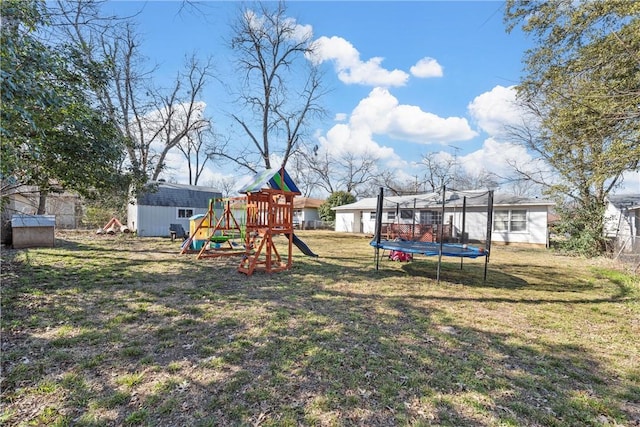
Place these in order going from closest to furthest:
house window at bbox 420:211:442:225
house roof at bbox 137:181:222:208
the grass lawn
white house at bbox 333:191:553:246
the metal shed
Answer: the grass lawn → the metal shed → white house at bbox 333:191:553:246 → house roof at bbox 137:181:222:208 → house window at bbox 420:211:442:225

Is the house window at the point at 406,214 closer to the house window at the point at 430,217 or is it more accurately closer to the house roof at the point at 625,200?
the house window at the point at 430,217

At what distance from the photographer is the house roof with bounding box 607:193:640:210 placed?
16.6 metres

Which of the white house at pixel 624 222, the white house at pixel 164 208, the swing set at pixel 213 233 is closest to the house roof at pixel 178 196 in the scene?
the white house at pixel 164 208

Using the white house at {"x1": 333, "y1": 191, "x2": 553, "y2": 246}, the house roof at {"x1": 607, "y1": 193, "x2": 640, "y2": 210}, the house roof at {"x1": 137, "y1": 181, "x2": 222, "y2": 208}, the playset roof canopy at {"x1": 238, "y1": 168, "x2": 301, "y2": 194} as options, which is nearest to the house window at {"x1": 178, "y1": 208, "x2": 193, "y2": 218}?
the house roof at {"x1": 137, "y1": 181, "x2": 222, "y2": 208}

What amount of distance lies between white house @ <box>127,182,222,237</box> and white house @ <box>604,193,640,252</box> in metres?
21.3

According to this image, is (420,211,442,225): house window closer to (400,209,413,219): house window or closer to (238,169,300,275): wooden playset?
(400,209,413,219): house window

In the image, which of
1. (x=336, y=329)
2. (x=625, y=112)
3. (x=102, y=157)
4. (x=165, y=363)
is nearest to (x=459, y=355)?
(x=336, y=329)

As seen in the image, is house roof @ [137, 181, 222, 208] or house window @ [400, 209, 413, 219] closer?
house roof @ [137, 181, 222, 208]

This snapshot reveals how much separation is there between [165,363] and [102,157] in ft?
17.1

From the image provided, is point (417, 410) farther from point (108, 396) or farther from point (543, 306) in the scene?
point (543, 306)

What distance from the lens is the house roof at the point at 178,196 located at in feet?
61.0

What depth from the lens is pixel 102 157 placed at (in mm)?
6414

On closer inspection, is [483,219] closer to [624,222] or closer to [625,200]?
[624,222]

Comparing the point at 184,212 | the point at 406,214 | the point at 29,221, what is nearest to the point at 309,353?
the point at 29,221
